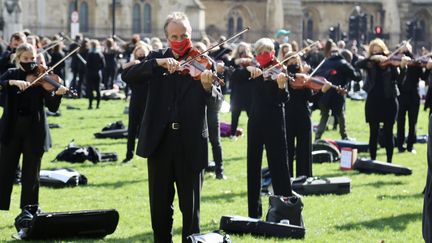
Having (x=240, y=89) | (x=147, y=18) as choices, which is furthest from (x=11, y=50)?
(x=147, y=18)

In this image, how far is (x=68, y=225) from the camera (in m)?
10.5

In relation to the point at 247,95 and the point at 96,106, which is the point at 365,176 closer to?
the point at 247,95

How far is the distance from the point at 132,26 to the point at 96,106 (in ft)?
93.3

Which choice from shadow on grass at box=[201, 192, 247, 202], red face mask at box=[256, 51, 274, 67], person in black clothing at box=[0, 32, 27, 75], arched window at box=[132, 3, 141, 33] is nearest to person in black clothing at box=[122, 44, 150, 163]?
person in black clothing at box=[0, 32, 27, 75]

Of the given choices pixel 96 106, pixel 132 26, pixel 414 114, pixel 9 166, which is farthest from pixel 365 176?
pixel 132 26

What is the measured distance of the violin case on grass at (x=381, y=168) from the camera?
650 inches

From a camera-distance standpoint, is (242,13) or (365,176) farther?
(242,13)

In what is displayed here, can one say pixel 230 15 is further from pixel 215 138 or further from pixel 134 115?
pixel 215 138

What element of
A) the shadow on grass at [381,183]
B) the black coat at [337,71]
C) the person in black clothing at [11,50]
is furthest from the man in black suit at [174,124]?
the black coat at [337,71]

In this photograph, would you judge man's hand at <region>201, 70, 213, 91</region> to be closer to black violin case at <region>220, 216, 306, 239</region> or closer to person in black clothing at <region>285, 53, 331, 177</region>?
black violin case at <region>220, 216, 306, 239</region>

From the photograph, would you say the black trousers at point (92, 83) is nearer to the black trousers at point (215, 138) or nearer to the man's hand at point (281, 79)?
the black trousers at point (215, 138)

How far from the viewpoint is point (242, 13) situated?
6112 cm

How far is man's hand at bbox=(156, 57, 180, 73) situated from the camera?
8523mm

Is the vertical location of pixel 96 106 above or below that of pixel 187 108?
below
